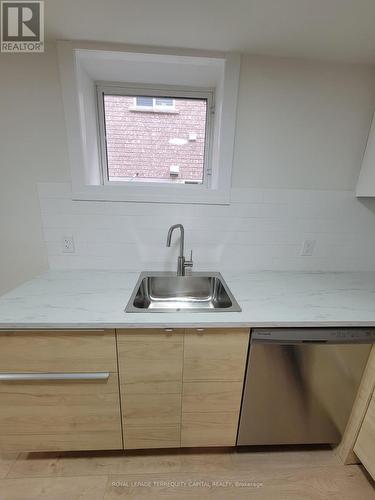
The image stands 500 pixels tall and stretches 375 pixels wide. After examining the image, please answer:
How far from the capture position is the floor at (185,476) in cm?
101

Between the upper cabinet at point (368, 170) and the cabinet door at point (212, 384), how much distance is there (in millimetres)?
1167

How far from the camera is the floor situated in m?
1.01

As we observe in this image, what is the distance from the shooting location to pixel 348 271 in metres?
1.54

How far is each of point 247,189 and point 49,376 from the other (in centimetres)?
143

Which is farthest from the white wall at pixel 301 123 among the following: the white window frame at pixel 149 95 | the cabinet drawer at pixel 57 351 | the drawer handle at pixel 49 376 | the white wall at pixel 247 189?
the drawer handle at pixel 49 376

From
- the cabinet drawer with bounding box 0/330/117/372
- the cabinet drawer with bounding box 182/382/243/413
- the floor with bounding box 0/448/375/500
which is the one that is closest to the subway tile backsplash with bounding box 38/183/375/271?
the cabinet drawer with bounding box 0/330/117/372

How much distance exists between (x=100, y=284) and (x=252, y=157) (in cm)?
120

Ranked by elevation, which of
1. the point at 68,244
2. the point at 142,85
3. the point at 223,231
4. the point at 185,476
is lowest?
the point at 185,476

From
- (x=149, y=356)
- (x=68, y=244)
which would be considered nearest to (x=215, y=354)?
(x=149, y=356)

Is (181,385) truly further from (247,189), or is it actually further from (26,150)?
(26,150)

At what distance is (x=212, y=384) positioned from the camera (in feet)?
3.31

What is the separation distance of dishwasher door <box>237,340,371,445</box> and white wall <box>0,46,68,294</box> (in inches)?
57.2

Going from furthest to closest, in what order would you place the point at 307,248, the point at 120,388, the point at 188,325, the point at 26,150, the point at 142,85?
the point at 307,248
the point at 142,85
the point at 26,150
the point at 120,388
the point at 188,325

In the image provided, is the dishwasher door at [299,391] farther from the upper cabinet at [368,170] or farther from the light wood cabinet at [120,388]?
the upper cabinet at [368,170]
